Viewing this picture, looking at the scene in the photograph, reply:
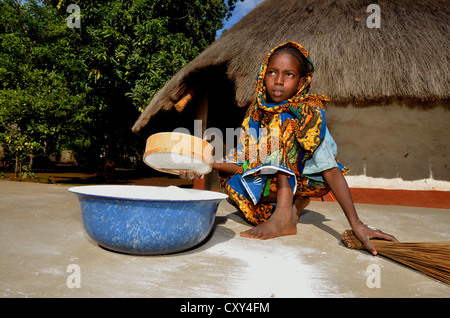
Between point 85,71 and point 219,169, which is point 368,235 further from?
point 85,71

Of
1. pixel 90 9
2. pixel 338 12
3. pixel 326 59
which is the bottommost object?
pixel 326 59

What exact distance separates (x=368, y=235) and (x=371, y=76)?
2382 millimetres

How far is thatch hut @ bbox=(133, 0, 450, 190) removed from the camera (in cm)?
338

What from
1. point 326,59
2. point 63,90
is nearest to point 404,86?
point 326,59

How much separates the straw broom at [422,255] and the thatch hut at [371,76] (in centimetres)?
227

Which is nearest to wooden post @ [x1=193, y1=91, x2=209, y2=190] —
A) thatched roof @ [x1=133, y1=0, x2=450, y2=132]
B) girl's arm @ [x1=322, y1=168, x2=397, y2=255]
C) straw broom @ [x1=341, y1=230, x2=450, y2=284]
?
thatched roof @ [x1=133, y1=0, x2=450, y2=132]

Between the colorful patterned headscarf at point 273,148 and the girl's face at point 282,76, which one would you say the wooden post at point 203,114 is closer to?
the colorful patterned headscarf at point 273,148

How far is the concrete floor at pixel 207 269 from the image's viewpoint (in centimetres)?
105

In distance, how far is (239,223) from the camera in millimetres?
2236

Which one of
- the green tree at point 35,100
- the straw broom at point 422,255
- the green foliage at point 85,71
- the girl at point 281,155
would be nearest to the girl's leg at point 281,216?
the girl at point 281,155

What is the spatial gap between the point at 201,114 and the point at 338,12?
87.9 inches

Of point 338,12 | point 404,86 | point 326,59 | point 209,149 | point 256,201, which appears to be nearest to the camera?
point 209,149
